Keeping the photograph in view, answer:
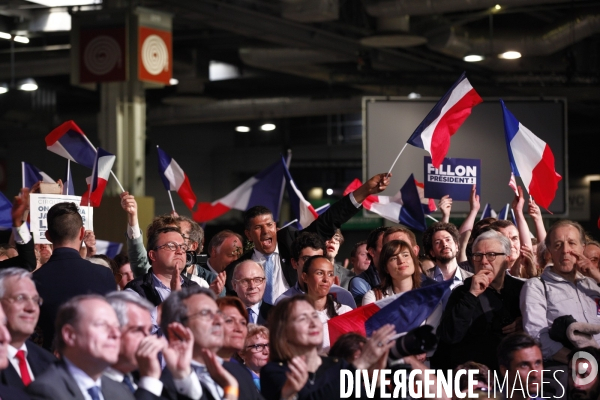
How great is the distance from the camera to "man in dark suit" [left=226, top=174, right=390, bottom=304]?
662 centimetres

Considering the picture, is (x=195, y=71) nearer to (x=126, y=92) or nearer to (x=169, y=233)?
(x=126, y=92)

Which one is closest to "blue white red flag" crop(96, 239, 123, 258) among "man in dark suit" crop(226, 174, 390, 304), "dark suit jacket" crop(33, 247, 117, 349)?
"man in dark suit" crop(226, 174, 390, 304)

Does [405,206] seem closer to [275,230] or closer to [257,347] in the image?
[275,230]

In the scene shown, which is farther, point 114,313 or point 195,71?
point 195,71

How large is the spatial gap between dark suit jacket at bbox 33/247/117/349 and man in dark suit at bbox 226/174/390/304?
171 centimetres

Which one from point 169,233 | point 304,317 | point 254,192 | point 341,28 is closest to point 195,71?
point 341,28

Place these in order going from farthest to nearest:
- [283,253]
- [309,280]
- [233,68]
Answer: [233,68] < [283,253] < [309,280]

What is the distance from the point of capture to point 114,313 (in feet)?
11.5

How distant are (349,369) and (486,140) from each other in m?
10.2

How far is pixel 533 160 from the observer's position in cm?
781

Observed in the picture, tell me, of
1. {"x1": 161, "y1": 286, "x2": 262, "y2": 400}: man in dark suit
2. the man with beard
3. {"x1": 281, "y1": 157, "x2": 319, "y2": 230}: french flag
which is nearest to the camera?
{"x1": 161, "y1": 286, "x2": 262, "y2": 400}: man in dark suit

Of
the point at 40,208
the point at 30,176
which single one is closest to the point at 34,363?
the point at 40,208

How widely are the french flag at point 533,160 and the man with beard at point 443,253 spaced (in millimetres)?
1570

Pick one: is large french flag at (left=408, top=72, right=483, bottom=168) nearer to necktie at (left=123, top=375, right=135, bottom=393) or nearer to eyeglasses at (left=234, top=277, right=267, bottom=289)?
eyeglasses at (left=234, top=277, right=267, bottom=289)
